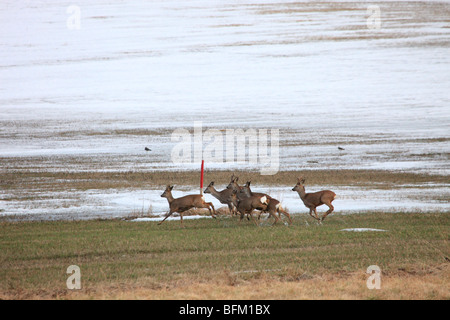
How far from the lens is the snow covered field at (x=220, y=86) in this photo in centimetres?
3109

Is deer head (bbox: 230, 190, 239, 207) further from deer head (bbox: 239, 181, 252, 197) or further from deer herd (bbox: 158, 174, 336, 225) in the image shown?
deer head (bbox: 239, 181, 252, 197)

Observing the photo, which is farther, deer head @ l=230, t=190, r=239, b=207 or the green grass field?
deer head @ l=230, t=190, r=239, b=207

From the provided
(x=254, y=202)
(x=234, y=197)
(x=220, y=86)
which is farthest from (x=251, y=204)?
(x=220, y=86)

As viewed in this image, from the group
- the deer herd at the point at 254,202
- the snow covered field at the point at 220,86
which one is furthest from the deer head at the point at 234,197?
the snow covered field at the point at 220,86

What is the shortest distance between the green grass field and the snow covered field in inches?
136

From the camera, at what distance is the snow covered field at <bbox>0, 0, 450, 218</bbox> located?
3109cm

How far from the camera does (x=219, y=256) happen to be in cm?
1406

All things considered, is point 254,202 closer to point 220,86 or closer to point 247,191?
point 247,191

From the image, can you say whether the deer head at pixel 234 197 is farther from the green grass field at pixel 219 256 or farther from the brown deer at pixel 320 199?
the brown deer at pixel 320 199

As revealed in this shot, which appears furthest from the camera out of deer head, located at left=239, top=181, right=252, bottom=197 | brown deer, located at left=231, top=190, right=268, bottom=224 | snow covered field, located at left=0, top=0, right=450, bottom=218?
snow covered field, located at left=0, top=0, right=450, bottom=218

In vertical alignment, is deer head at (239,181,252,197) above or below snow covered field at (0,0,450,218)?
below

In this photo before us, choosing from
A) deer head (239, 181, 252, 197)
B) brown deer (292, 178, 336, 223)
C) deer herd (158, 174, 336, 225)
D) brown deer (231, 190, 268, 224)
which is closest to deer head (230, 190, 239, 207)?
deer herd (158, 174, 336, 225)

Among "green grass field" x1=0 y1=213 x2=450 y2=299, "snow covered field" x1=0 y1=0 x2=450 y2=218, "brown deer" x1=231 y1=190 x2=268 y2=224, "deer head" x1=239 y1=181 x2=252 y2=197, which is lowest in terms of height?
Result: "green grass field" x1=0 y1=213 x2=450 y2=299

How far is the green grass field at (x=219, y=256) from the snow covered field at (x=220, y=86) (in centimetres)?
346
